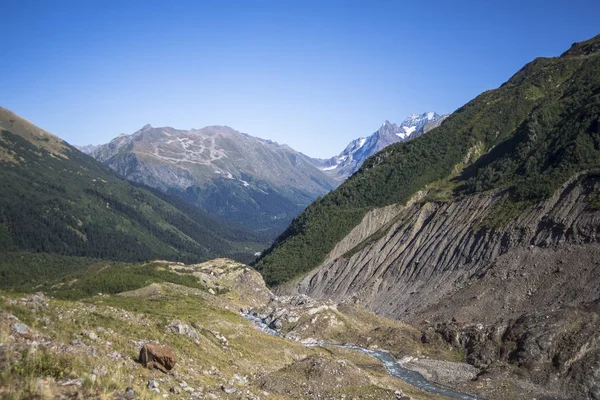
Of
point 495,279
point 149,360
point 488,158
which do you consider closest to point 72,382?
point 149,360

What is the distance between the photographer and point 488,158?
144875 mm

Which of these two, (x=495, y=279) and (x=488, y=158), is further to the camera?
(x=488, y=158)

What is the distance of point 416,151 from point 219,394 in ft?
503

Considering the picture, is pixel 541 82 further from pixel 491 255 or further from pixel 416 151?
pixel 491 255

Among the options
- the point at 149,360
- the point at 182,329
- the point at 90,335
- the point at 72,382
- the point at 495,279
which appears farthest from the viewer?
the point at 495,279

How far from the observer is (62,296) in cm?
9712

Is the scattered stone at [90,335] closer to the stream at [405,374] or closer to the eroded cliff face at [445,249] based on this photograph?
the stream at [405,374]

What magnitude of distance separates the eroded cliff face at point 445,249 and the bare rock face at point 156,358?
225ft

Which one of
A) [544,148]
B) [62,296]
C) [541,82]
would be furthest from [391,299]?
[541,82]

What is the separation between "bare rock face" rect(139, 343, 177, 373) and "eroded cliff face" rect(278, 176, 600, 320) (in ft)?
225

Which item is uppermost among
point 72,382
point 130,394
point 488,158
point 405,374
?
point 488,158

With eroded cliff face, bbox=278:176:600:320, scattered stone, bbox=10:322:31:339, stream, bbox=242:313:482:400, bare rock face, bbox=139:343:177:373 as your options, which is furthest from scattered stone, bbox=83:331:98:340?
eroded cliff face, bbox=278:176:600:320

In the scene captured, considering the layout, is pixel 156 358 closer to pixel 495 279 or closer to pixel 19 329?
pixel 19 329

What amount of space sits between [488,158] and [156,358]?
136508 millimetres
